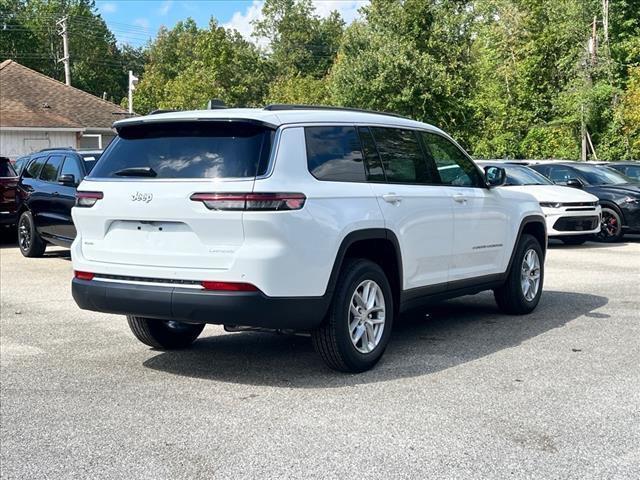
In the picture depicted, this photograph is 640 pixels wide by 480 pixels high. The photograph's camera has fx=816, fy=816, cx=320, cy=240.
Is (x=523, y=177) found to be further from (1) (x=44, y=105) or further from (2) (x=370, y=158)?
(1) (x=44, y=105)

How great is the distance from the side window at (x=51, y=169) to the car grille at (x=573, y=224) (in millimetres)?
8881

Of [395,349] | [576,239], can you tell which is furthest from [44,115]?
[395,349]

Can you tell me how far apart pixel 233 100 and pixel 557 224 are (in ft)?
147

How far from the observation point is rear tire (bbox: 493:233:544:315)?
8148mm

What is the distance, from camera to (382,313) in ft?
20.2

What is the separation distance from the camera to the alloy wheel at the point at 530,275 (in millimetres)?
8336

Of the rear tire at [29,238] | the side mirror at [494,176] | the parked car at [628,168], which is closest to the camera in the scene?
the side mirror at [494,176]

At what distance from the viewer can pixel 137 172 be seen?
5723 mm

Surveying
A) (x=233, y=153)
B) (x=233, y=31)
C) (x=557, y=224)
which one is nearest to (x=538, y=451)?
(x=233, y=153)

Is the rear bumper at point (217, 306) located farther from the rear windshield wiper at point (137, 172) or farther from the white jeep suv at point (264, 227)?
the rear windshield wiper at point (137, 172)

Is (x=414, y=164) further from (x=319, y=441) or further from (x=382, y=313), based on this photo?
(x=319, y=441)

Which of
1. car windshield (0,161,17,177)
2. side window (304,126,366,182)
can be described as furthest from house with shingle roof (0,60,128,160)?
side window (304,126,366,182)

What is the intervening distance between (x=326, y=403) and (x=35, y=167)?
10.6 m

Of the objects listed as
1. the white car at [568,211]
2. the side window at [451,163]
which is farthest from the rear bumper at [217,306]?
the white car at [568,211]
